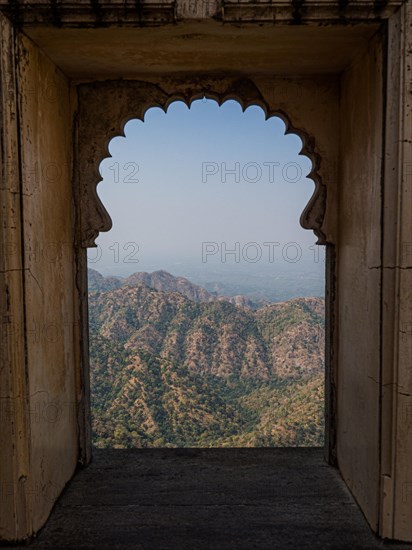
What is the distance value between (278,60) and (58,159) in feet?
5.91

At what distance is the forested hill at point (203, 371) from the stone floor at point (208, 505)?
95.0 inches

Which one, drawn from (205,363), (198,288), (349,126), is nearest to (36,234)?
(349,126)

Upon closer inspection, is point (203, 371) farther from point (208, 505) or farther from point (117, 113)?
point (117, 113)

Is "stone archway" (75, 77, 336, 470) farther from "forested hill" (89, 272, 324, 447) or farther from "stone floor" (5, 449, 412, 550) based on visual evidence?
"forested hill" (89, 272, 324, 447)

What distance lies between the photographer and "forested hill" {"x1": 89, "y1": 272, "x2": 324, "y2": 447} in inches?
355

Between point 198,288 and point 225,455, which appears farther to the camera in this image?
point 198,288

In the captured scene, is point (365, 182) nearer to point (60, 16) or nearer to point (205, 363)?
point (60, 16)

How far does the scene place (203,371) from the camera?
17.3 meters

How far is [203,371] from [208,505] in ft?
45.6

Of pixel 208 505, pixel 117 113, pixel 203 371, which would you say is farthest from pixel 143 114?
pixel 203 371

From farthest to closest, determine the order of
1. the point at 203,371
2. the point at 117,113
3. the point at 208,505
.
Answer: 1. the point at 203,371
2. the point at 117,113
3. the point at 208,505

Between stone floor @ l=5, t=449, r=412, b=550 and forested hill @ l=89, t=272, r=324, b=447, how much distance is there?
7.92 ft

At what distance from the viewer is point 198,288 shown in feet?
119

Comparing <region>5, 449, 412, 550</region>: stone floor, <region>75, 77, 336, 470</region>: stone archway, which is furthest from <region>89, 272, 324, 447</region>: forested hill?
<region>75, 77, 336, 470</region>: stone archway
